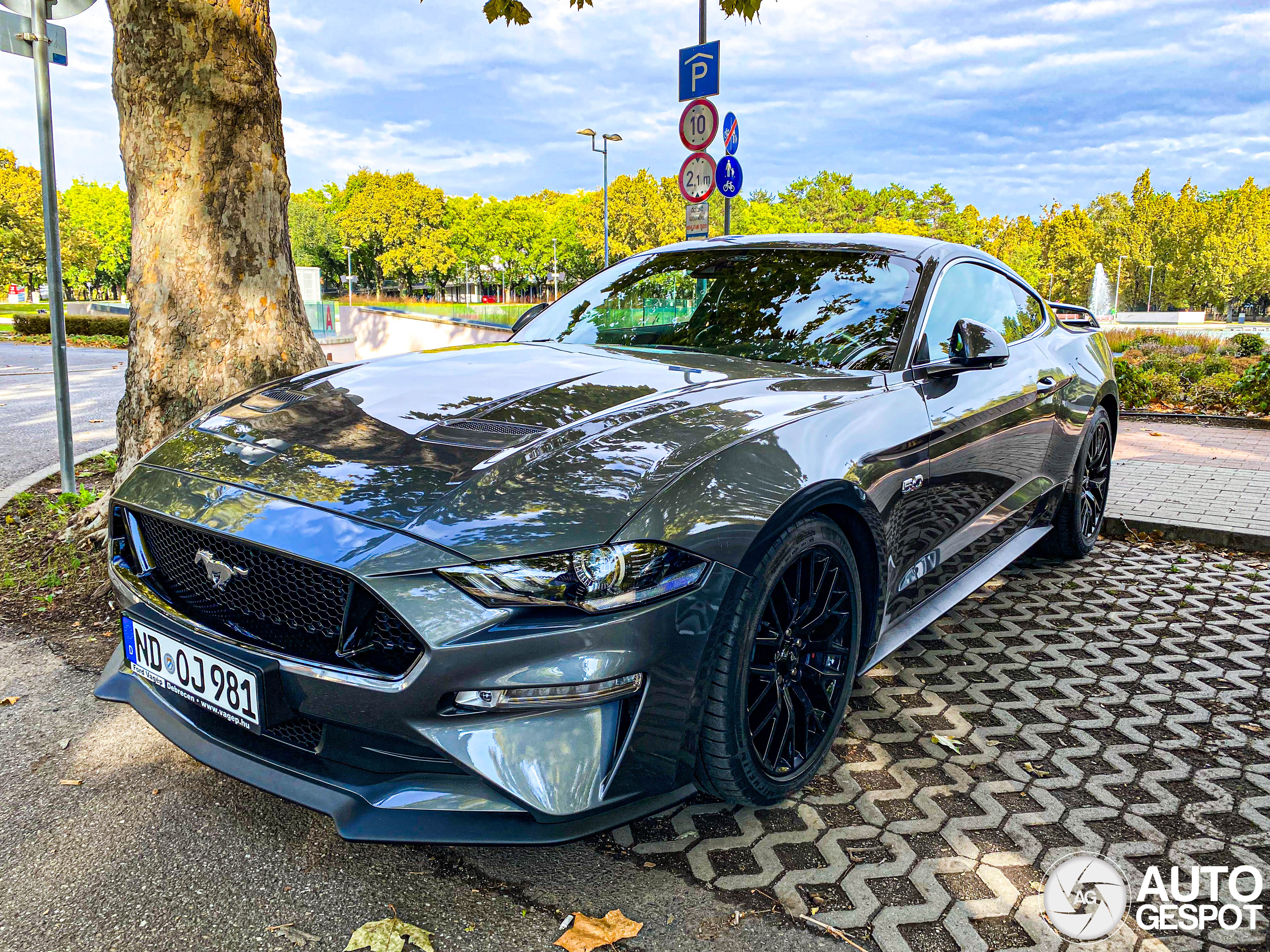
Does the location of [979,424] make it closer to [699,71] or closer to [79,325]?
[699,71]

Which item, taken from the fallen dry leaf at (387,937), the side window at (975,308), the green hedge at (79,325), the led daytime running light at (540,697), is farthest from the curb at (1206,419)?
the green hedge at (79,325)

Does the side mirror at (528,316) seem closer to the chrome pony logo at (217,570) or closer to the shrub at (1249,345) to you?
the chrome pony logo at (217,570)

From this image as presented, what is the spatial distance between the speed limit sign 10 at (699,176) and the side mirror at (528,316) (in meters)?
5.12

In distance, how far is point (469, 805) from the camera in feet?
6.14

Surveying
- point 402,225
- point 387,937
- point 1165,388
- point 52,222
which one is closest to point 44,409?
point 52,222

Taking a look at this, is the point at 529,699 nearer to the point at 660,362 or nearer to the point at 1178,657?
the point at 660,362

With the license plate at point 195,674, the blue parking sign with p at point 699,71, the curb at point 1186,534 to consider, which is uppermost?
the blue parking sign with p at point 699,71

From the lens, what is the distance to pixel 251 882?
2152 mm

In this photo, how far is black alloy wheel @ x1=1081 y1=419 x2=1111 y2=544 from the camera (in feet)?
15.9

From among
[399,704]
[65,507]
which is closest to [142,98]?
[65,507]

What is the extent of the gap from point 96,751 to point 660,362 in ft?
6.88

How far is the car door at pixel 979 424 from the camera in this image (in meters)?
3.11

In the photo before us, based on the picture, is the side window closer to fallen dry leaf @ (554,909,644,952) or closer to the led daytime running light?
the led daytime running light

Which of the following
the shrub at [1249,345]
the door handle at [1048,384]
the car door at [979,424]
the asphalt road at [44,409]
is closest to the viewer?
the car door at [979,424]
